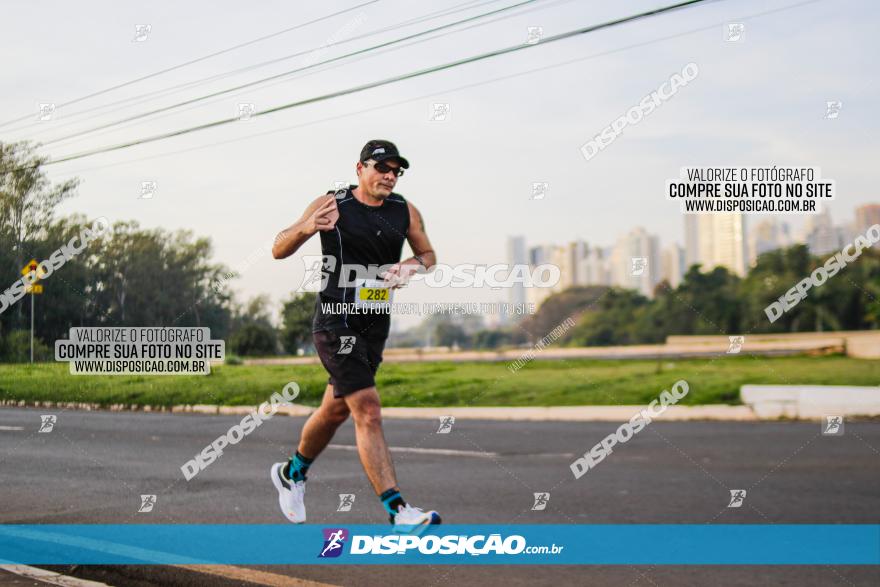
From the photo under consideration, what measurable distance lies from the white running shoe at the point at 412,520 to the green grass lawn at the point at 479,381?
0.84 m

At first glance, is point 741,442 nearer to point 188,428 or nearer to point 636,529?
point 636,529

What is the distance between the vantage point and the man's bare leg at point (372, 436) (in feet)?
11.4

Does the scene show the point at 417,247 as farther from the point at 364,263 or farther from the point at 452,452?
the point at 452,452

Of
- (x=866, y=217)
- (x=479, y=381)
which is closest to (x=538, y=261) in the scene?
(x=479, y=381)

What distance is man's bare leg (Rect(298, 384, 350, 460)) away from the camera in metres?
3.60

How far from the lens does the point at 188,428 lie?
781 centimetres

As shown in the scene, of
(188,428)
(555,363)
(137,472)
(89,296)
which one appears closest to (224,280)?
(89,296)

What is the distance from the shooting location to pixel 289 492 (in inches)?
155

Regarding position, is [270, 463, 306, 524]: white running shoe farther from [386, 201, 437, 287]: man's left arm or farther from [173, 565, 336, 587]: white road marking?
[386, 201, 437, 287]: man's left arm

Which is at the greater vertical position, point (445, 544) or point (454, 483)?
point (445, 544)
